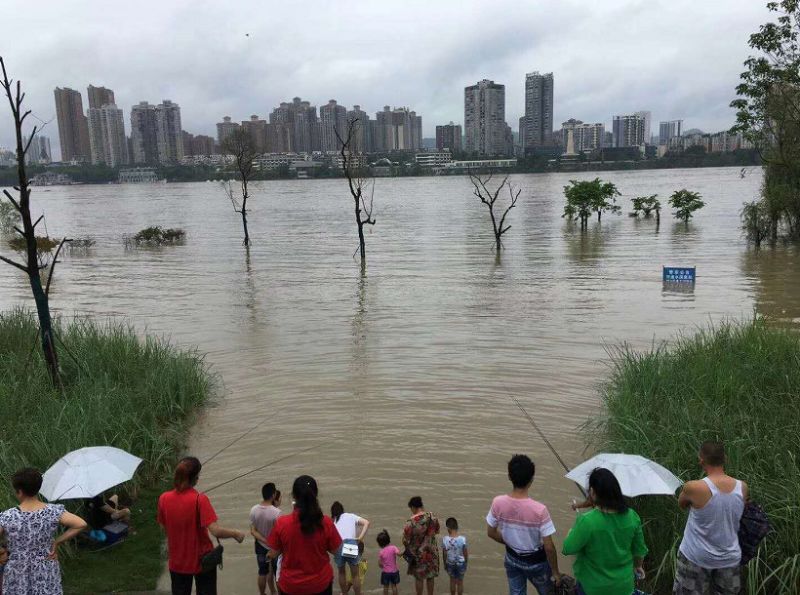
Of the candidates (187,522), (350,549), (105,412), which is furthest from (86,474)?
(350,549)

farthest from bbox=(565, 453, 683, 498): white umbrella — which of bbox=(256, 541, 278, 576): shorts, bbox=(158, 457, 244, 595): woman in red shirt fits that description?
bbox=(158, 457, 244, 595): woman in red shirt

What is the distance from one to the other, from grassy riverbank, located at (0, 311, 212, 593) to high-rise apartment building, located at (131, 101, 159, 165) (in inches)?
7665

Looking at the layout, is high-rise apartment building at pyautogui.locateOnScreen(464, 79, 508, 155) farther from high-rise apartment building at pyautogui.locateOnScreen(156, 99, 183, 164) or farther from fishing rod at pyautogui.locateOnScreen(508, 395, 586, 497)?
fishing rod at pyautogui.locateOnScreen(508, 395, 586, 497)

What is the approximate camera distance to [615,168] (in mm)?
195000

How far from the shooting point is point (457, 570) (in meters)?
5.47

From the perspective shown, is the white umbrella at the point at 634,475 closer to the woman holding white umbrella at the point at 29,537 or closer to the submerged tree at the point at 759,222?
the woman holding white umbrella at the point at 29,537

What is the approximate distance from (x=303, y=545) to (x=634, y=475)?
2682mm

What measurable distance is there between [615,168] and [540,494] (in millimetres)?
201594

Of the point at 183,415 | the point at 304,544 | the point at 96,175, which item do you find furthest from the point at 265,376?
the point at 96,175

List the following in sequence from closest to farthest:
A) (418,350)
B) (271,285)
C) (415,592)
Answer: (415,592), (418,350), (271,285)

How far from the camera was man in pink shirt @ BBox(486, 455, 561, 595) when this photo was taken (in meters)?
4.37

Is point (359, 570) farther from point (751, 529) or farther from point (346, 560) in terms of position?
point (751, 529)

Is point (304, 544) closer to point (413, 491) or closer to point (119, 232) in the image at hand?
point (413, 491)

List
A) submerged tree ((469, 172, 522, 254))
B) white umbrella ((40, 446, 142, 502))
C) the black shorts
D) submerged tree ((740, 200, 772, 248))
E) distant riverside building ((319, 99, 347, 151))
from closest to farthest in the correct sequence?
1. the black shorts
2. white umbrella ((40, 446, 142, 502))
3. submerged tree ((740, 200, 772, 248))
4. submerged tree ((469, 172, 522, 254))
5. distant riverside building ((319, 99, 347, 151))
